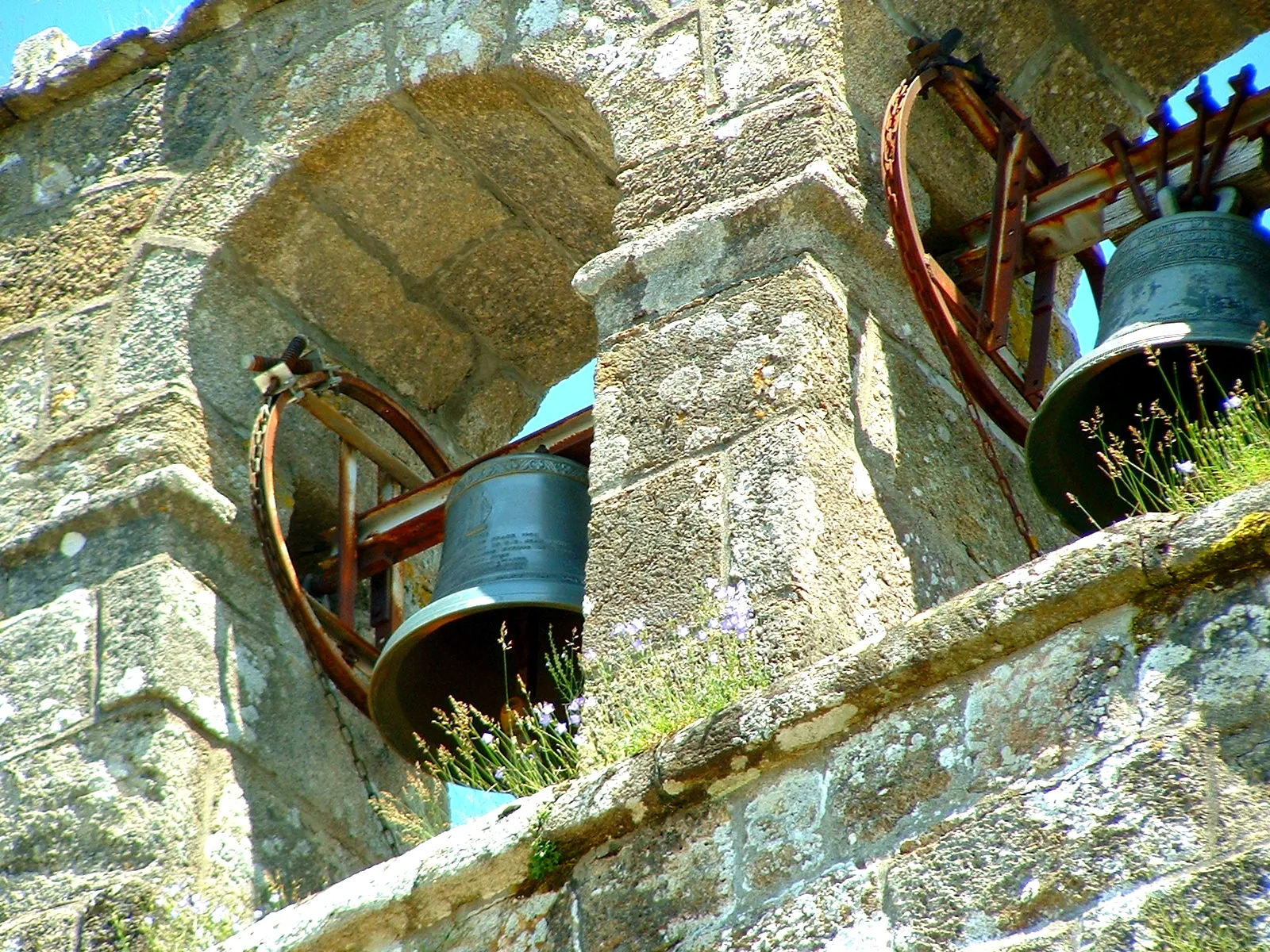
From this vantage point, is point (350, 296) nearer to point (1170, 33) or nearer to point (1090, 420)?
point (1170, 33)

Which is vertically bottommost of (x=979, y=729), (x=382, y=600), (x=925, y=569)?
(x=979, y=729)

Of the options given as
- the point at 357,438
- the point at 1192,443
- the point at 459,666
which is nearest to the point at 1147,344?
the point at 1192,443

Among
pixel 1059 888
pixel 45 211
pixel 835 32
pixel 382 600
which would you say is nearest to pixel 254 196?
pixel 45 211

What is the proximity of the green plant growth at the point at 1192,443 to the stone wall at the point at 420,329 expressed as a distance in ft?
1.19

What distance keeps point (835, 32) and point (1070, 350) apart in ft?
3.28

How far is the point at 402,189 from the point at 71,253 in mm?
766

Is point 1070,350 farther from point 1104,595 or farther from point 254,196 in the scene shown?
point 1104,595

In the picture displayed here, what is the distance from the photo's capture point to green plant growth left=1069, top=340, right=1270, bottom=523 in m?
2.79

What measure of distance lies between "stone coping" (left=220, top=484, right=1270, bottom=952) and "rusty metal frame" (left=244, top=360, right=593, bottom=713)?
3.85 ft

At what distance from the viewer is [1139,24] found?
14.7 feet

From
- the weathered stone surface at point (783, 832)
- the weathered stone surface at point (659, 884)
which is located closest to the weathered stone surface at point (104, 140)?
the weathered stone surface at point (659, 884)

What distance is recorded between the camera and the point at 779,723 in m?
2.77

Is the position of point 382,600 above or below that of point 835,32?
below

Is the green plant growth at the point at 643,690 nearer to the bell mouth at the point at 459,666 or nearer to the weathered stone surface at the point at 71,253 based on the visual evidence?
the bell mouth at the point at 459,666
